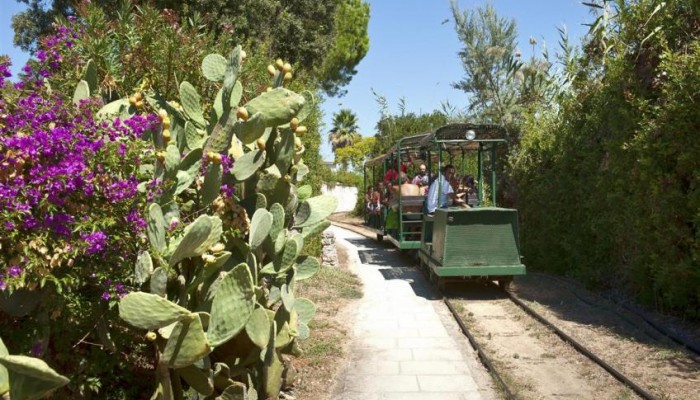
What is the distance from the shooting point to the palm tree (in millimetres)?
65000

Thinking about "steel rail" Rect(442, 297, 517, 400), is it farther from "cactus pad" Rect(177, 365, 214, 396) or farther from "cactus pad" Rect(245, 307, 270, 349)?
"cactus pad" Rect(177, 365, 214, 396)

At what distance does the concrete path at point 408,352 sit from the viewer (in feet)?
20.6

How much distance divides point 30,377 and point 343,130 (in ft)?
207

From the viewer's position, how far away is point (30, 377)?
3031mm

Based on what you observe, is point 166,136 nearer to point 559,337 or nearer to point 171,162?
point 171,162

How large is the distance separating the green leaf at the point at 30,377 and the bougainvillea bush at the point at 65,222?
1.17ft

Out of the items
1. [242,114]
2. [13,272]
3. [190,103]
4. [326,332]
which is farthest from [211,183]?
[326,332]

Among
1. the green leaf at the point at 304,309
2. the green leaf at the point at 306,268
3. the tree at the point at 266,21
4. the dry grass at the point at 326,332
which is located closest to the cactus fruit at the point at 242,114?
the green leaf at the point at 306,268

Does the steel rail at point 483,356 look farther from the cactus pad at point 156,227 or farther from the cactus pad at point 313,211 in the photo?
the cactus pad at point 156,227

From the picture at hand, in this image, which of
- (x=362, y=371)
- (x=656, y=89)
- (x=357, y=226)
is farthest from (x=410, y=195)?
(x=357, y=226)

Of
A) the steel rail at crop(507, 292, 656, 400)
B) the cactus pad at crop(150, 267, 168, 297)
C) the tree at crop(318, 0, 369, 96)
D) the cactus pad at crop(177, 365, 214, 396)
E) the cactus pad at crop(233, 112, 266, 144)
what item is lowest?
the steel rail at crop(507, 292, 656, 400)

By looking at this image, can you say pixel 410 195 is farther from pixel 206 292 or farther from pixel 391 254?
pixel 206 292

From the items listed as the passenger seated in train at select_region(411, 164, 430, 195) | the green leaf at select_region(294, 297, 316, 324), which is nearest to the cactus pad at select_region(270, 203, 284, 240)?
the green leaf at select_region(294, 297, 316, 324)

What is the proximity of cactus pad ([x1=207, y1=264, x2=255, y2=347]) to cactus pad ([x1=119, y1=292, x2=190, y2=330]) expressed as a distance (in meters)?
0.33
